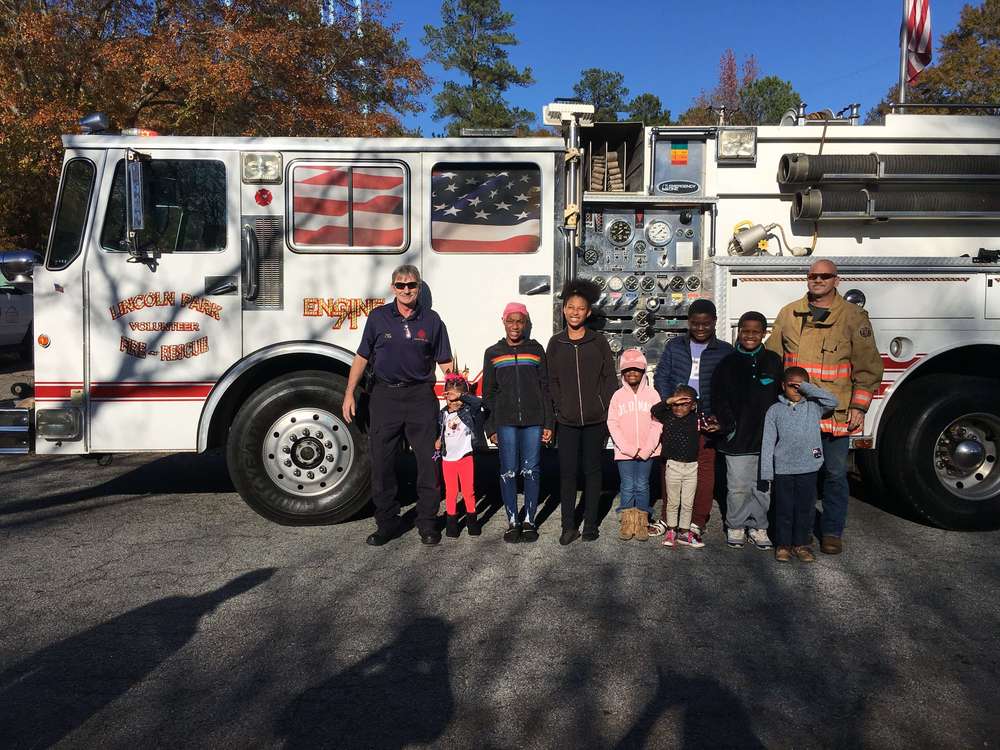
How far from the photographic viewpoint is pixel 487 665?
3.81 meters

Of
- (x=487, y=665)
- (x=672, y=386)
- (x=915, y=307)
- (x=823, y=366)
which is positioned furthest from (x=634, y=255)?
(x=487, y=665)

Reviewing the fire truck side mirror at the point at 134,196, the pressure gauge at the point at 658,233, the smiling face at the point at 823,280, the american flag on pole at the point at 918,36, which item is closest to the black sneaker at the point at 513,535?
the pressure gauge at the point at 658,233

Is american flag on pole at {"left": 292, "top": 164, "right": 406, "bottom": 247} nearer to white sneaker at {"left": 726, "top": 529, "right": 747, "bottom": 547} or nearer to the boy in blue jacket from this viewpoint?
the boy in blue jacket

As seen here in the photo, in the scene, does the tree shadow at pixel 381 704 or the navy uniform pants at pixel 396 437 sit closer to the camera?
the tree shadow at pixel 381 704

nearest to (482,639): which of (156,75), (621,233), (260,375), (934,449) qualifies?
(260,375)

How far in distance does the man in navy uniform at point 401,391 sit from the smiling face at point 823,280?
91.5 inches

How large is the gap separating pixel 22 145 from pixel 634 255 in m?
9.76

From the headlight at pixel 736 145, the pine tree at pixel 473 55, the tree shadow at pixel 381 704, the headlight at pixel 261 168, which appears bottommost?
the tree shadow at pixel 381 704

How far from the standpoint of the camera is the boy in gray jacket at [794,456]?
16.9ft

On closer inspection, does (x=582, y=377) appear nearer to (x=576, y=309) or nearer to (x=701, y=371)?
(x=576, y=309)

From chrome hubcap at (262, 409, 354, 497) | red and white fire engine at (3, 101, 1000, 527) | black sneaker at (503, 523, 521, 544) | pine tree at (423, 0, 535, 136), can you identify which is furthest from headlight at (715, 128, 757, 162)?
pine tree at (423, 0, 535, 136)

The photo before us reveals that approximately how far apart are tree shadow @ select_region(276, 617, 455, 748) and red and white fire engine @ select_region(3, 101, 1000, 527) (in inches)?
82.6

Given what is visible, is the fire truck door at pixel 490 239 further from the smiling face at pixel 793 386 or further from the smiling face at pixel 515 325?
the smiling face at pixel 793 386

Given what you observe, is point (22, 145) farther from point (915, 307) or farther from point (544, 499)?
point (915, 307)
